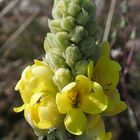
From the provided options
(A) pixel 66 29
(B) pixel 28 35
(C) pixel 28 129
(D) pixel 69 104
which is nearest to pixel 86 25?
(A) pixel 66 29

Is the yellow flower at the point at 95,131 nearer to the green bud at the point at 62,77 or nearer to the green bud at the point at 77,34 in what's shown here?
the green bud at the point at 62,77

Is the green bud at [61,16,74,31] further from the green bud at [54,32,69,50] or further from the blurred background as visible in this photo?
the blurred background

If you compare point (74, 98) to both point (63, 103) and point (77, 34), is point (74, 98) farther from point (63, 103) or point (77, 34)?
point (77, 34)

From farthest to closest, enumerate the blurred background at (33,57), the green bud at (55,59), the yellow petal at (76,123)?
the blurred background at (33,57) < the green bud at (55,59) < the yellow petal at (76,123)

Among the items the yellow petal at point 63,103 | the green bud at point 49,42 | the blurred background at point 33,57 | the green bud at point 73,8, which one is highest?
the green bud at point 73,8

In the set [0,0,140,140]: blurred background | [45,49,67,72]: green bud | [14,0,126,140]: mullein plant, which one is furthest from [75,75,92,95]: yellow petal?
[0,0,140,140]: blurred background

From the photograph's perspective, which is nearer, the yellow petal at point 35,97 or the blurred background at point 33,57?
the yellow petal at point 35,97

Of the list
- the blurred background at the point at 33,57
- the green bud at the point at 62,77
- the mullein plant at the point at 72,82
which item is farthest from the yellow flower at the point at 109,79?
the blurred background at the point at 33,57

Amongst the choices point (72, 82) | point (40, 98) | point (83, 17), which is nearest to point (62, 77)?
point (72, 82)

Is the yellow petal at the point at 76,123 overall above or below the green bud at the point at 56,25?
below
